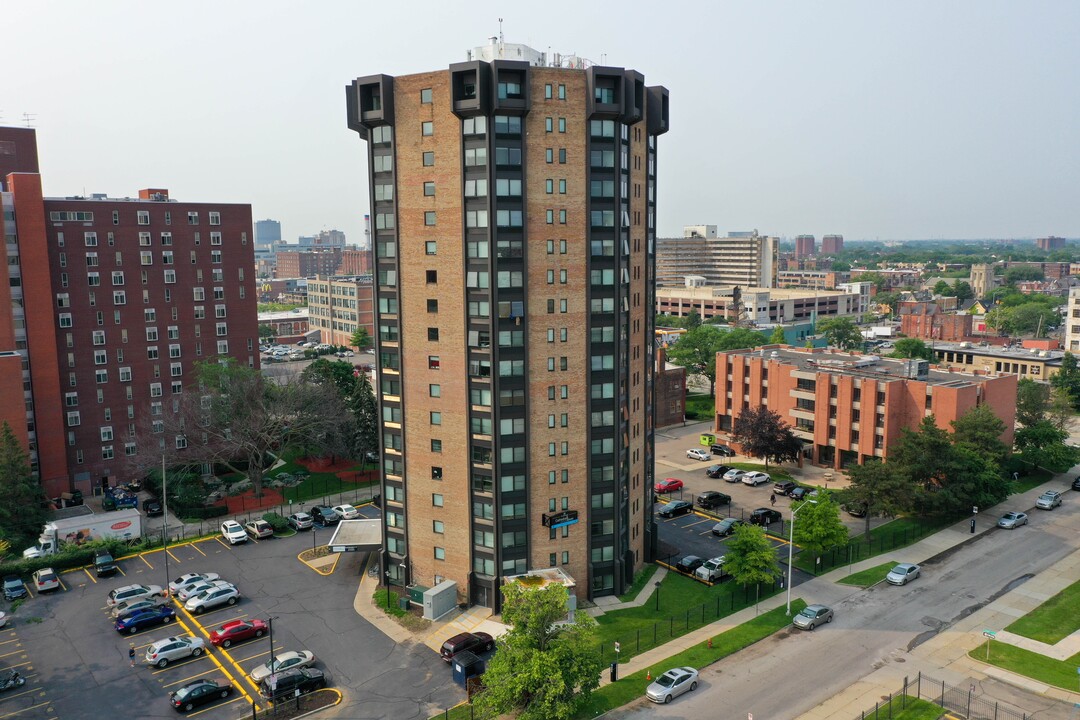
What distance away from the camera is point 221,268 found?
324 feet

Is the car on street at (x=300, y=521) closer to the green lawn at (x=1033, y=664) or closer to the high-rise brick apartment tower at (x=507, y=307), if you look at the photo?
the high-rise brick apartment tower at (x=507, y=307)

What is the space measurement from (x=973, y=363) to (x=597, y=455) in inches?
4375

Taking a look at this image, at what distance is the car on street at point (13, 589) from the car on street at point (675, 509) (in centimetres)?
5526

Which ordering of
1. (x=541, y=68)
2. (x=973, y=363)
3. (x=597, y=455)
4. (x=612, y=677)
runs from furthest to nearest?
(x=973, y=363) → (x=597, y=455) → (x=541, y=68) → (x=612, y=677)

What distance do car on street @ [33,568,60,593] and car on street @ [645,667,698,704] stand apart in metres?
47.1

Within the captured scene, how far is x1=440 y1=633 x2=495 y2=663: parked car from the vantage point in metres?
49.5

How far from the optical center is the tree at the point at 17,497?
228 ft

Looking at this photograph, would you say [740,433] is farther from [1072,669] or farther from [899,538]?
[1072,669]

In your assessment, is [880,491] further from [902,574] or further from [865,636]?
[865,636]

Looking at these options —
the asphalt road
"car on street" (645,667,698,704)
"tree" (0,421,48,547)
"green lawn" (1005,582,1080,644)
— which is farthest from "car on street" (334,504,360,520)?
"green lawn" (1005,582,1080,644)

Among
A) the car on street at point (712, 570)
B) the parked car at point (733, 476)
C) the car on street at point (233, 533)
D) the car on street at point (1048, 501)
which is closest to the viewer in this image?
the car on street at point (712, 570)

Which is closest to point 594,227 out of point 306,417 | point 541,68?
point 541,68

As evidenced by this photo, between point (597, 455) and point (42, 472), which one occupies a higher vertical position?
point (597, 455)

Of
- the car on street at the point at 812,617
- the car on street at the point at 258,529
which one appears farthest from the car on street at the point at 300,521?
the car on street at the point at 812,617
